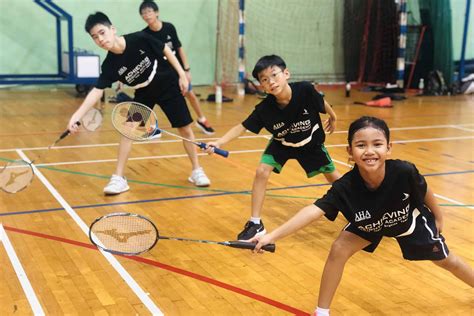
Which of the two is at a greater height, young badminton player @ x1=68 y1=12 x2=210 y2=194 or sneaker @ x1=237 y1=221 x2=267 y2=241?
young badminton player @ x1=68 y1=12 x2=210 y2=194

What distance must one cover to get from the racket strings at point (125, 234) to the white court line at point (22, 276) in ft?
1.65

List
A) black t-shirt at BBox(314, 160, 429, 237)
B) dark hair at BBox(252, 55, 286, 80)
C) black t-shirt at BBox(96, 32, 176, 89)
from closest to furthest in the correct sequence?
black t-shirt at BBox(314, 160, 429, 237), dark hair at BBox(252, 55, 286, 80), black t-shirt at BBox(96, 32, 176, 89)

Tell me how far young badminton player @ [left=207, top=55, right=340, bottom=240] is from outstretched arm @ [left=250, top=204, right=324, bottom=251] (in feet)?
4.42

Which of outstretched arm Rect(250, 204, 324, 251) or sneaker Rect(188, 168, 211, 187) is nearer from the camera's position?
outstretched arm Rect(250, 204, 324, 251)

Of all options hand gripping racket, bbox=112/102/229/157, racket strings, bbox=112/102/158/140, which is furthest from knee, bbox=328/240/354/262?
racket strings, bbox=112/102/158/140

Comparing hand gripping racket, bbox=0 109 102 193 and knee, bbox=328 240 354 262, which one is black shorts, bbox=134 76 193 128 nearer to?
hand gripping racket, bbox=0 109 102 193

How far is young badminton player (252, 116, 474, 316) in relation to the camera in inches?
123

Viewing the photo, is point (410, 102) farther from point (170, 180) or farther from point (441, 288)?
point (441, 288)

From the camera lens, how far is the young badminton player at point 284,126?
4457 millimetres

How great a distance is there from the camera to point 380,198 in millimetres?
3203

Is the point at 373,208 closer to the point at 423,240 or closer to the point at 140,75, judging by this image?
the point at 423,240

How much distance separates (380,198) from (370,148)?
0.27m

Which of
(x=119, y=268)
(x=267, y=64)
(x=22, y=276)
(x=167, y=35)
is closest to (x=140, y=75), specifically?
(x=267, y=64)

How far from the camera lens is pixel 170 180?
656 centimetres
